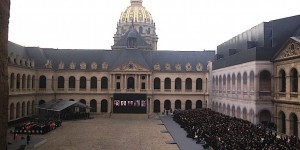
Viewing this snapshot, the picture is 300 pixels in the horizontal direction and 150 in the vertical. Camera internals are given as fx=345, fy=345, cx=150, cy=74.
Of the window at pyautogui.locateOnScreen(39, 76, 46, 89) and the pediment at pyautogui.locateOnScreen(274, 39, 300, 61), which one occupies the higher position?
the pediment at pyautogui.locateOnScreen(274, 39, 300, 61)

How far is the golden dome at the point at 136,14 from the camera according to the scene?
11631 cm

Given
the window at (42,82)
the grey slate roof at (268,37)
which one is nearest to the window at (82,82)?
the window at (42,82)

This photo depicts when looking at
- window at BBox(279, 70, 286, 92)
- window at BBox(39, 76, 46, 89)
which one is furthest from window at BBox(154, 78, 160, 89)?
window at BBox(279, 70, 286, 92)

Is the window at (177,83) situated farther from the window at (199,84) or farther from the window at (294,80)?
the window at (294,80)

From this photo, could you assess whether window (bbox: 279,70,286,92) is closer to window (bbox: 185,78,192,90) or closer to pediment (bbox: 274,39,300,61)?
pediment (bbox: 274,39,300,61)

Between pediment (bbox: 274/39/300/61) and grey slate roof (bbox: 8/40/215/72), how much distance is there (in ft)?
123

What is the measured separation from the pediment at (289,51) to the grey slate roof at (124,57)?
123 ft

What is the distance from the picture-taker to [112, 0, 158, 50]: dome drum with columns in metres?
115

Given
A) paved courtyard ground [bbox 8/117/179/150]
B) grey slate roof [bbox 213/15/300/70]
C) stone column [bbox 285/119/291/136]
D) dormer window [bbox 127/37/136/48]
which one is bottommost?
Answer: paved courtyard ground [bbox 8/117/179/150]

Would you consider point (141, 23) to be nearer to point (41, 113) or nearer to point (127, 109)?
point (127, 109)

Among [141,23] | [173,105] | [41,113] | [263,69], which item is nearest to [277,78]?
[263,69]

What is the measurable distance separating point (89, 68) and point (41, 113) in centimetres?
1656

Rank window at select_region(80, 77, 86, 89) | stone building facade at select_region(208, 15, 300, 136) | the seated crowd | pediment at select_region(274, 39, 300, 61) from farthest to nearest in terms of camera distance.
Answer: window at select_region(80, 77, 86, 89) → stone building facade at select_region(208, 15, 300, 136) → pediment at select_region(274, 39, 300, 61) → the seated crowd

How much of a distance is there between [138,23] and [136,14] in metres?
3.60
